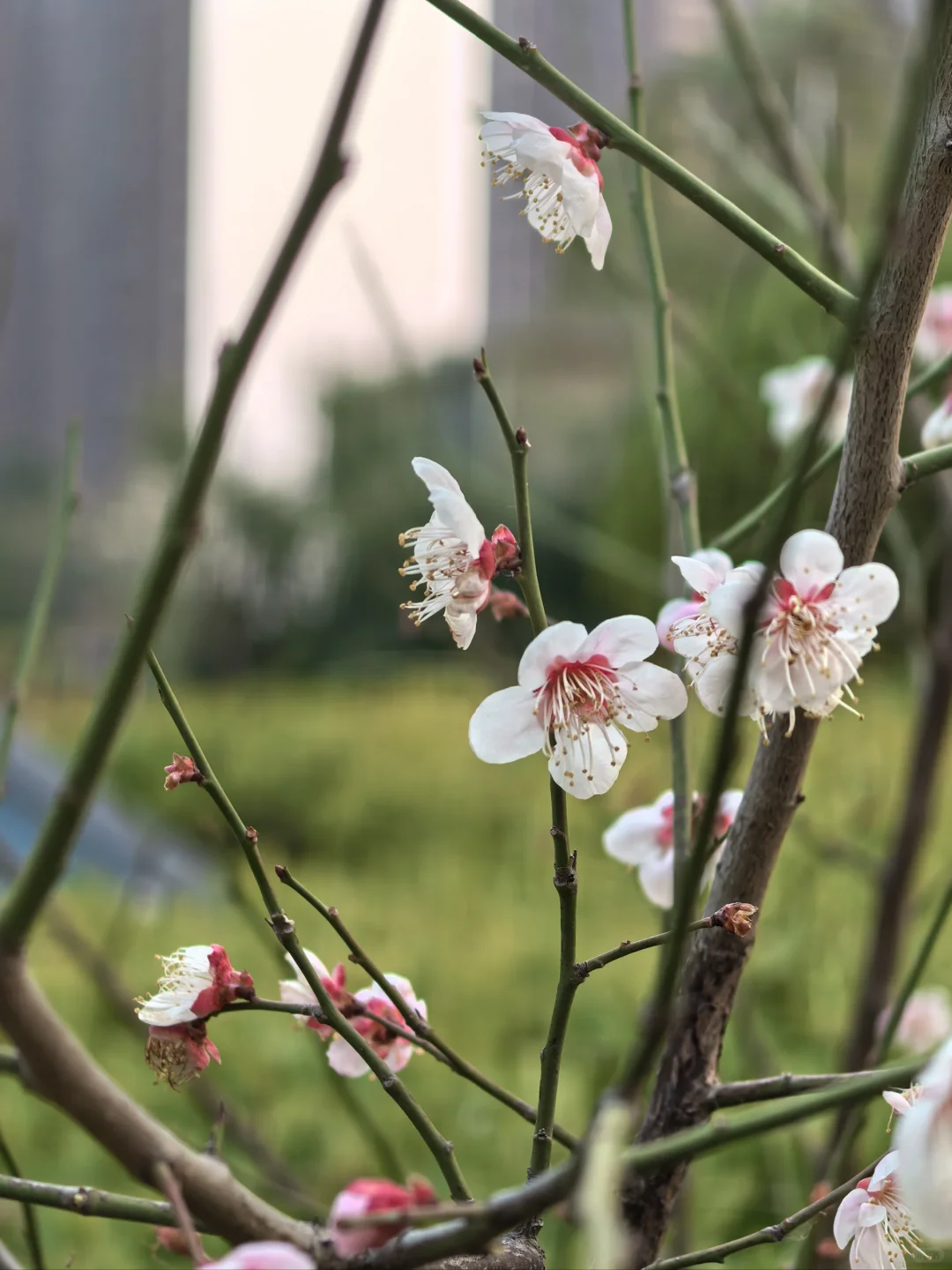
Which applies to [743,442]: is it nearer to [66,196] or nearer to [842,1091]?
[842,1091]

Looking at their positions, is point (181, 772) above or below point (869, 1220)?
above

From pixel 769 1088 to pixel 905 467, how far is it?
0.15 metres

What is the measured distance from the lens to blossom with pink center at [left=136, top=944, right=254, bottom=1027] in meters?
0.25

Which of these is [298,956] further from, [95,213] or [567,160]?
[95,213]

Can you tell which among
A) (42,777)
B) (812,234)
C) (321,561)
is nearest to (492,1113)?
(812,234)

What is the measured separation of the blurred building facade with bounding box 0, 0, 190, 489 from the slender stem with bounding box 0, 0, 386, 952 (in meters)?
4.96

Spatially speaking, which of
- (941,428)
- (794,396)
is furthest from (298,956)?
(794,396)

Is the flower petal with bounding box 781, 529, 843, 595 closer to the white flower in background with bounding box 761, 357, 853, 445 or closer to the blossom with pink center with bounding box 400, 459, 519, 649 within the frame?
the blossom with pink center with bounding box 400, 459, 519, 649

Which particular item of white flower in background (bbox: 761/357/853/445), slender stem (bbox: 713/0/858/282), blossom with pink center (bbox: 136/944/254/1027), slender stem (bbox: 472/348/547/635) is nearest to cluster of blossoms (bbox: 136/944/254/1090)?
blossom with pink center (bbox: 136/944/254/1027)

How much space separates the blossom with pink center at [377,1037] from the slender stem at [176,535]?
0.13 meters

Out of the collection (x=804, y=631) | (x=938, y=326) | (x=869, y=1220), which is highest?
(x=938, y=326)

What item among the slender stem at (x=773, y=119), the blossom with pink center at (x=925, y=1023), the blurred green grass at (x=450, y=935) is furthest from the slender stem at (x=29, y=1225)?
the blossom with pink center at (x=925, y=1023)

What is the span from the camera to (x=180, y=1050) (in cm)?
26

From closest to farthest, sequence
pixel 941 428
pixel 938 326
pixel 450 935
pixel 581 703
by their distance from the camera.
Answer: pixel 581 703 < pixel 941 428 < pixel 938 326 < pixel 450 935
